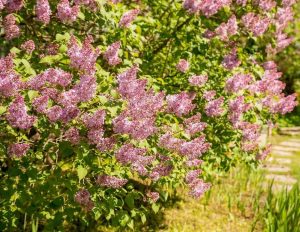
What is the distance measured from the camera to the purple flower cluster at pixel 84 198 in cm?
335

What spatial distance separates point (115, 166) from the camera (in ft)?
11.4

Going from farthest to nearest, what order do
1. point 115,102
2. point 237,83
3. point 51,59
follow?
point 237,83, point 51,59, point 115,102

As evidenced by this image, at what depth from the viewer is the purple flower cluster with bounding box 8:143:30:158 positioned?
309 cm

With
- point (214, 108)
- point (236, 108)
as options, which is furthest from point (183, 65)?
point (236, 108)

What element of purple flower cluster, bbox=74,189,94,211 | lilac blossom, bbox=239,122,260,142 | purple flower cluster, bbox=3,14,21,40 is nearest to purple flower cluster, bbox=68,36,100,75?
purple flower cluster, bbox=3,14,21,40

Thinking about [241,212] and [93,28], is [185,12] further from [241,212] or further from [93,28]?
[241,212]

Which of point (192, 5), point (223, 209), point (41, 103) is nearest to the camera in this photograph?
point (41, 103)

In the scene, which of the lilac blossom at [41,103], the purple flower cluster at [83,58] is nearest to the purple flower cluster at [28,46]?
the purple flower cluster at [83,58]

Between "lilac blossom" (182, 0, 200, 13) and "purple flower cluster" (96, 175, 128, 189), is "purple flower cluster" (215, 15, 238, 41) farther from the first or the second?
"purple flower cluster" (96, 175, 128, 189)

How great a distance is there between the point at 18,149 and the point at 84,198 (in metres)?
0.61

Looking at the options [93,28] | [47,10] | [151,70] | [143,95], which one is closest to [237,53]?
[151,70]

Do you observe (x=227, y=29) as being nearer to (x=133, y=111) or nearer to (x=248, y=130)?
(x=248, y=130)

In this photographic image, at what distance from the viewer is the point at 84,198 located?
3355 mm

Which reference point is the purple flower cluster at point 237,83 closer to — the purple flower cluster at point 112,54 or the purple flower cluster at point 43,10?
the purple flower cluster at point 112,54
